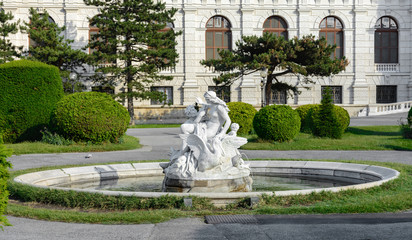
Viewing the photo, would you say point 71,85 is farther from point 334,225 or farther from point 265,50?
point 334,225

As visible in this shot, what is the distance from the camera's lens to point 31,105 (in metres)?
23.5

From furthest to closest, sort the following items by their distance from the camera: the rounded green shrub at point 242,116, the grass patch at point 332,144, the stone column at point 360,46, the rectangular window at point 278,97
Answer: the stone column at point 360,46, the rectangular window at point 278,97, the rounded green shrub at point 242,116, the grass patch at point 332,144

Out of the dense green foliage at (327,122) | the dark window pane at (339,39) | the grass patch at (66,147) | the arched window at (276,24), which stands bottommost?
the grass patch at (66,147)

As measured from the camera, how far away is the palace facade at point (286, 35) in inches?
1750

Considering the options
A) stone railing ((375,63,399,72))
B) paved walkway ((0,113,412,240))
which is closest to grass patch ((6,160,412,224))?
paved walkway ((0,113,412,240))

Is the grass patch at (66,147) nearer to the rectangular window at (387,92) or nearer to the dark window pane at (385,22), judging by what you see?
the rectangular window at (387,92)

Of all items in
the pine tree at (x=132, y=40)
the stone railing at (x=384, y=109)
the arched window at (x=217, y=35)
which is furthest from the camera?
the arched window at (x=217, y=35)

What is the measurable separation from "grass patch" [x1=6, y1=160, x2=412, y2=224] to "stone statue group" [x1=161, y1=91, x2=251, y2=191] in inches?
47.8

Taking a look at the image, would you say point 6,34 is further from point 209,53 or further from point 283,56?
point 283,56

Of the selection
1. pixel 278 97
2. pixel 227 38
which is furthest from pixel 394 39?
pixel 227 38

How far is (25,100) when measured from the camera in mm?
23453

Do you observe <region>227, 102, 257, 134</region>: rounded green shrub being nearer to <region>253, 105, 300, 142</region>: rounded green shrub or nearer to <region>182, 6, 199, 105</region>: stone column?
<region>253, 105, 300, 142</region>: rounded green shrub

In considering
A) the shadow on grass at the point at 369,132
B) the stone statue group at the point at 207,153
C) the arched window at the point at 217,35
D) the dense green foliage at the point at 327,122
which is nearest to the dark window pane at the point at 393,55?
the arched window at the point at 217,35

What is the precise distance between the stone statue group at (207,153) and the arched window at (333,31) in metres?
38.0
